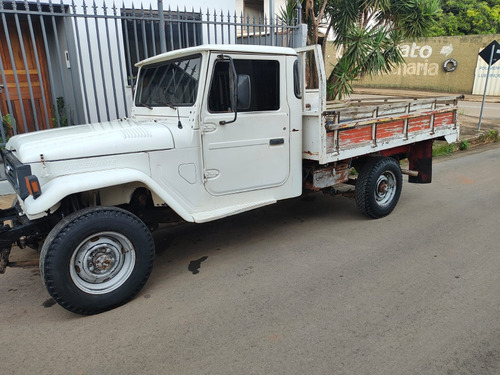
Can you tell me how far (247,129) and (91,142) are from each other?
145 centimetres

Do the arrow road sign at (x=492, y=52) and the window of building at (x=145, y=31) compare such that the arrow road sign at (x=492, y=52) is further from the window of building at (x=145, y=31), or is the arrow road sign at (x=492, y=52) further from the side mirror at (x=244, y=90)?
the side mirror at (x=244, y=90)

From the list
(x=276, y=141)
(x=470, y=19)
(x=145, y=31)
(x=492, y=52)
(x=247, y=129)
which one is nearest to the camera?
(x=247, y=129)

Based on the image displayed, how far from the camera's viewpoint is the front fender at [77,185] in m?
2.94

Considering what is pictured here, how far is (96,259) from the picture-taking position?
125 inches

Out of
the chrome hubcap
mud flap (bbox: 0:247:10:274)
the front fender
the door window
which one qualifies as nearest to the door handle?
the door window

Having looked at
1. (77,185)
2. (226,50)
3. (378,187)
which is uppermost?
(226,50)

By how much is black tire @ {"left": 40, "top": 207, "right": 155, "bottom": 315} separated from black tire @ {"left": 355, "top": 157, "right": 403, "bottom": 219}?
2856 millimetres

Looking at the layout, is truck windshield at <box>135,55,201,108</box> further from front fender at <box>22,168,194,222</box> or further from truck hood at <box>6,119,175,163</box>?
front fender at <box>22,168,194,222</box>

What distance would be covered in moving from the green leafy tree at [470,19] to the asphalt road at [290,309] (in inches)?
1015

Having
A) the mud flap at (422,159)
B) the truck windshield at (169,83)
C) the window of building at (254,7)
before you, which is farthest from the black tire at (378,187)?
the window of building at (254,7)

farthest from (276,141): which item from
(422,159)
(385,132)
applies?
(422,159)

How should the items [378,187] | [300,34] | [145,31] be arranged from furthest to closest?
[300,34] < [145,31] < [378,187]

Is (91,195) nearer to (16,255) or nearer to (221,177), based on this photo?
(221,177)

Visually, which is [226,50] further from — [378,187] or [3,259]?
[378,187]
